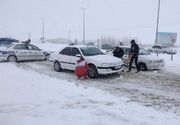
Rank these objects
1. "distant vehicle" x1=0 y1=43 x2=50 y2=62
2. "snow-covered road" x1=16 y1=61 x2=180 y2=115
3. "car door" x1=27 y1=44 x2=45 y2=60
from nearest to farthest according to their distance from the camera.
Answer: "snow-covered road" x1=16 y1=61 x2=180 y2=115 < "distant vehicle" x1=0 y1=43 x2=50 y2=62 < "car door" x1=27 y1=44 x2=45 y2=60

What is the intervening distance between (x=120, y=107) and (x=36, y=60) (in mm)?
13898

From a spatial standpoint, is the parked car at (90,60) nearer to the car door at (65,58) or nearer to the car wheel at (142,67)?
the car door at (65,58)

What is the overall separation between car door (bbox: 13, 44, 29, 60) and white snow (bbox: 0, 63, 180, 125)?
912cm

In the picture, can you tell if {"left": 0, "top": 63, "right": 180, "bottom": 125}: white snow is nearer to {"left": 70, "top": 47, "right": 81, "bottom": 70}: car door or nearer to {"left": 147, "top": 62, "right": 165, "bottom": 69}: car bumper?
{"left": 70, "top": 47, "right": 81, "bottom": 70}: car door

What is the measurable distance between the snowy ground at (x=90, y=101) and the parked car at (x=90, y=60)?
1.98 ft

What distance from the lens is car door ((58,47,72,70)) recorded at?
49.5ft

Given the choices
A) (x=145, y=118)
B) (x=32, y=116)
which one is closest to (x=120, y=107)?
(x=145, y=118)

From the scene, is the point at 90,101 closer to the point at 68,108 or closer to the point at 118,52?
the point at 68,108

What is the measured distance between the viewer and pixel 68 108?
311 inches

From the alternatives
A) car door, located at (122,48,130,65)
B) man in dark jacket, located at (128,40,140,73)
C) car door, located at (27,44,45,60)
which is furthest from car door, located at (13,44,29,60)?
man in dark jacket, located at (128,40,140,73)

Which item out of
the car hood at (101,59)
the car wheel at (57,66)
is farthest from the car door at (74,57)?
the car wheel at (57,66)

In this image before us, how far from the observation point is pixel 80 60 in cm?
1355

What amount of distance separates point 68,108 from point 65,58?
758 centimetres

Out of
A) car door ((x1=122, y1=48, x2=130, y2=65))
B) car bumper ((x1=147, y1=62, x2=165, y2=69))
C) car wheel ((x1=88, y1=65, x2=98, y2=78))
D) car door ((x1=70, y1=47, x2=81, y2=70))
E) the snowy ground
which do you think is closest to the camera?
the snowy ground
